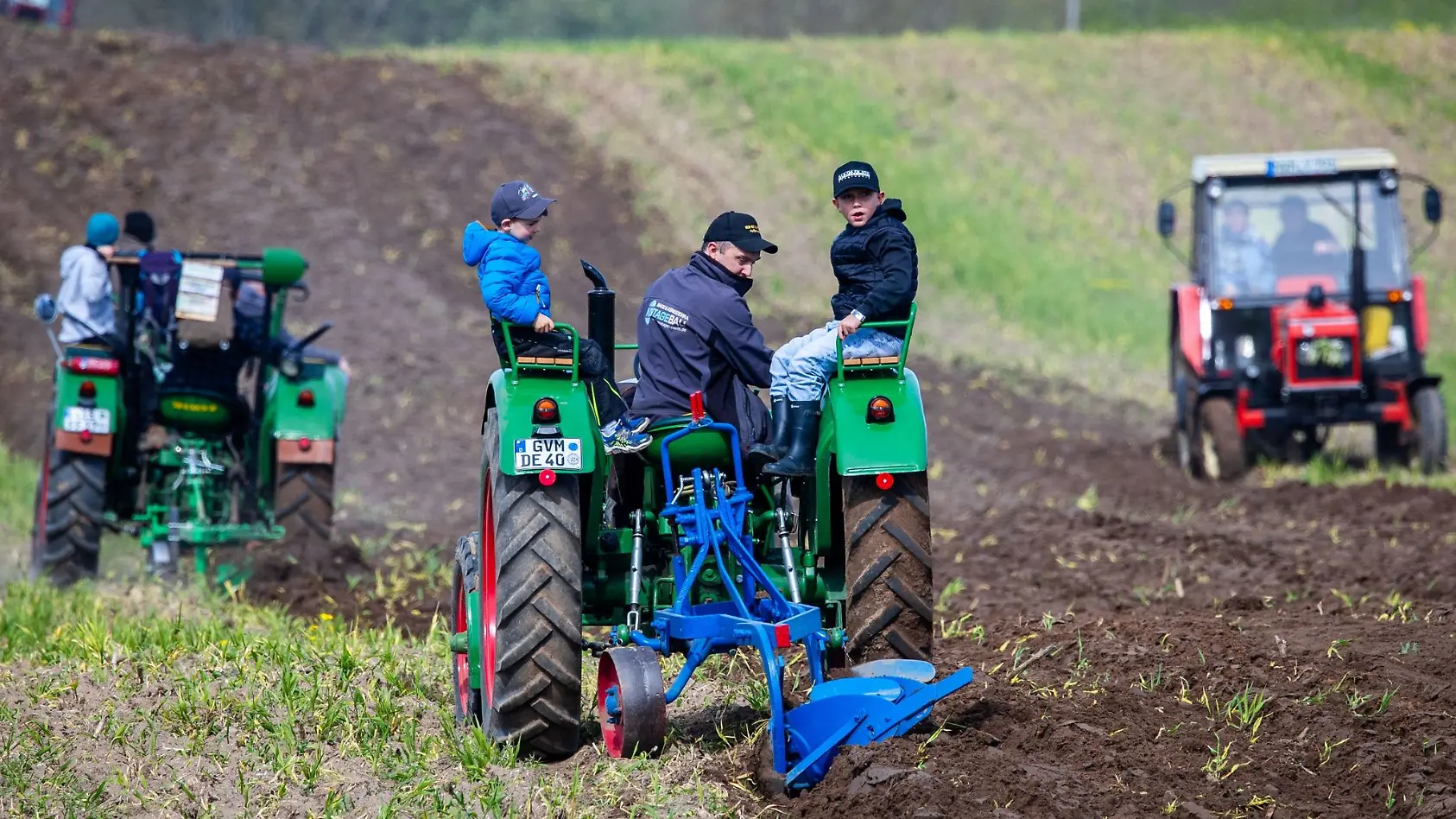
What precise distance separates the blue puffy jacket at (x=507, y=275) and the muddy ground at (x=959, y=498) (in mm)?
2052

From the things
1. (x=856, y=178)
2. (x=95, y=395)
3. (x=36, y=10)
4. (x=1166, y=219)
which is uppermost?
(x=36, y=10)

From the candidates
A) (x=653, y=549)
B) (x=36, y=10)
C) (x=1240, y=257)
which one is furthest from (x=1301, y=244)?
(x=36, y=10)

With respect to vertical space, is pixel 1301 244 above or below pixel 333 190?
below

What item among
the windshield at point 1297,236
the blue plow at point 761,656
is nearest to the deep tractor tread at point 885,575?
the blue plow at point 761,656

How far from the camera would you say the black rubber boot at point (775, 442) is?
635cm

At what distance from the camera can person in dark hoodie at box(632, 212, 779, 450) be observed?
6.34 m

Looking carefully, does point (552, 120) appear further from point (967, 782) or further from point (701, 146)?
point (967, 782)

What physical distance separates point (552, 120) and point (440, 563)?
58.6 ft

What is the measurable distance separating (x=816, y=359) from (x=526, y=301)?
3.56ft

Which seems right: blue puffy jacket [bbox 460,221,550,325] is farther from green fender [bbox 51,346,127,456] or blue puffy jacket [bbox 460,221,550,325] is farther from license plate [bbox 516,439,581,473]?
green fender [bbox 51,346,127,456]

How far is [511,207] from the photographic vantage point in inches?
259

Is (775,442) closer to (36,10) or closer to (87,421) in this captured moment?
(87,421)

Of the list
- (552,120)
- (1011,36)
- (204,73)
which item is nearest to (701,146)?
(552,120)

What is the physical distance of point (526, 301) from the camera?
6.30 metres
